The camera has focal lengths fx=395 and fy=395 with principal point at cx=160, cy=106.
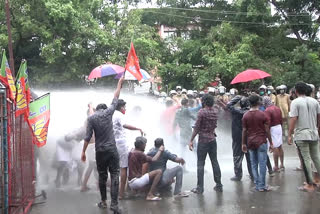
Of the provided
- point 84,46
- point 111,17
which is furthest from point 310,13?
point 84,46

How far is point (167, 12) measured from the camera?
23672 mm

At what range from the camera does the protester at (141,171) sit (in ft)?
21.6

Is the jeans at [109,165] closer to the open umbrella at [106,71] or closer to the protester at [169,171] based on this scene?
the protester at [169,171]

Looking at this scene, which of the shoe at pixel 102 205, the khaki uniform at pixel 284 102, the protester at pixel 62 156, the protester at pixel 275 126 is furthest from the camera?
the khaki uniform at pixel 284 102

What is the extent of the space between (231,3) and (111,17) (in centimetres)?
777

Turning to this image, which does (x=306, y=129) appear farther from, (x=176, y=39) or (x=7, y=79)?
(x=176, y=39)

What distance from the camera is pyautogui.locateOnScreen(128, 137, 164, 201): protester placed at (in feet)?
21.6

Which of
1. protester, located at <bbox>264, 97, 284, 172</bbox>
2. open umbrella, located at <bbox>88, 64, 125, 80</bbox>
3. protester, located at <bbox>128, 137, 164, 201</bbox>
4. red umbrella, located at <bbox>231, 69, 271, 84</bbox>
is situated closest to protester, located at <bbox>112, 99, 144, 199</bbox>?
protester, located at <bbox>128, 137, 164, 201</bbox>

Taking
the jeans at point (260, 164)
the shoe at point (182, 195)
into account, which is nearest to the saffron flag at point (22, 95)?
the shoe at point (182, 195)

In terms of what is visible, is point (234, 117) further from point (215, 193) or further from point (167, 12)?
point (167, 12)

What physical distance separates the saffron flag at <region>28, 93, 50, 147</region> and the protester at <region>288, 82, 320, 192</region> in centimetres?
402

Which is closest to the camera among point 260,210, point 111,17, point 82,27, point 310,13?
point 260,210

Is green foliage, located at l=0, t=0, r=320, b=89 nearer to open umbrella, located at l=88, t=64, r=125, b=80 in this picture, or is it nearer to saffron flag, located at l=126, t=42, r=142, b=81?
open umbrella, located at l=88, t=64, r=125, b=80

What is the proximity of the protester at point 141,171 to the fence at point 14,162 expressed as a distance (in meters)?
1.63
